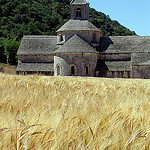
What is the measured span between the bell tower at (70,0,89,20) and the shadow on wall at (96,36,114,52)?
460 centimetres

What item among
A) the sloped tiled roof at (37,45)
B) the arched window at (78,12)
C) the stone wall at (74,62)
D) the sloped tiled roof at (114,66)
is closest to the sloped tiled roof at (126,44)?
the sloped tiled roof at (114,66)

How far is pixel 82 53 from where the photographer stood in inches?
1674

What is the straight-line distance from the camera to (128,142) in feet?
7.69

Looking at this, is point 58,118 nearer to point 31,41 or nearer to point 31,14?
point 31,41

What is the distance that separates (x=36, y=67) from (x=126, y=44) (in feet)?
50.5

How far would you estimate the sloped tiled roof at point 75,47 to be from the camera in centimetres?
4234

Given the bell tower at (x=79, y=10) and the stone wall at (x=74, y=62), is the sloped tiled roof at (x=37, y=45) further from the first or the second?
the stone wall at (x=74, y=62)

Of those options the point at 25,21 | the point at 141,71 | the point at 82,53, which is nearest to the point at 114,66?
the point at 141,71

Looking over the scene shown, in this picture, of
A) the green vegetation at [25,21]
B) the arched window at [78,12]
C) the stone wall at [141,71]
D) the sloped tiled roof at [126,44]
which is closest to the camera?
the stone wall at [141,71]

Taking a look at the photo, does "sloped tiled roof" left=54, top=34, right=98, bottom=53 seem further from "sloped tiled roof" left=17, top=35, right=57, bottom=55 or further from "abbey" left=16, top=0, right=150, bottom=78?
"sloped tiled roof" left=17, top=35, right=57, bottom=55

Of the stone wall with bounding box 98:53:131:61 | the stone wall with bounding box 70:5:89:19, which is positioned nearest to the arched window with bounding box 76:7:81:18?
the stone wall with bounding box 70:5:89:19

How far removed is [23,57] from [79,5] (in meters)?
13.0

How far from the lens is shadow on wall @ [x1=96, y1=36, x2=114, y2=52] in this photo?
48369mm

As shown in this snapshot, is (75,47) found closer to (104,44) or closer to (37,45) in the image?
(104,44)
